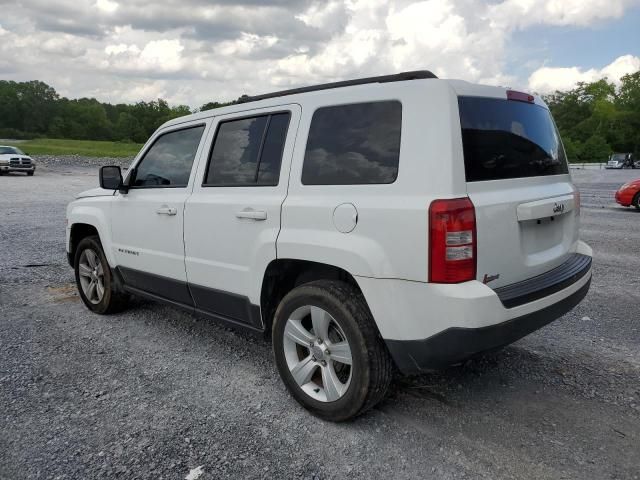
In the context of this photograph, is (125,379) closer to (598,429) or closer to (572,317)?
(598,429)

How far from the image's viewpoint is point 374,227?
2717 mm

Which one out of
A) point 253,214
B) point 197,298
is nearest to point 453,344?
point 253,214

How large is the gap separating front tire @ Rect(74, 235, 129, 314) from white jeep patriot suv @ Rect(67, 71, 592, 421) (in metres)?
1.24

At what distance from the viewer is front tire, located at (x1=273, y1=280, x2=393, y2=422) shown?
283cm

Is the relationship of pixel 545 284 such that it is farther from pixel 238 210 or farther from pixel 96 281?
pixel 96 281

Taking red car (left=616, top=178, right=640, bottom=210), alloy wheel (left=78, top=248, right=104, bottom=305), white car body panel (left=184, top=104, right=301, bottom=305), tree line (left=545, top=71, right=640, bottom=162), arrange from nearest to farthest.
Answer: white car body panel (left=184, top=104, right=301, bottom=305) → alloy wheel (left=78, top=248, right=104, bottom=305) → red car (left=616, top=178, right=640, bottom=210) → tree line (left=545, top=71, right=640, bottom=162)

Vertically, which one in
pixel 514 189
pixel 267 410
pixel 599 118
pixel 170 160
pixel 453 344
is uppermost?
pixel 599 118

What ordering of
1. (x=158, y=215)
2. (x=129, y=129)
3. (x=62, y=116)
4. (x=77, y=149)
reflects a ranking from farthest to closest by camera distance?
(x=62, y=116) < (x=129, y=129) < (x=77, y=149) < (x=158, y=215)

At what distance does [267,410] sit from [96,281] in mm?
2748

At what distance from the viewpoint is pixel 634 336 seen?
437cm

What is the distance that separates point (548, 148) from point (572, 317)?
221 cm

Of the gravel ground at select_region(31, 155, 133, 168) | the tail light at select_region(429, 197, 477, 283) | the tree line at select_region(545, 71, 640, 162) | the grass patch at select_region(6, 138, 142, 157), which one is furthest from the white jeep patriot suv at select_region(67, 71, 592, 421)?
the tree line at select_region(545, 71, 640, 162)

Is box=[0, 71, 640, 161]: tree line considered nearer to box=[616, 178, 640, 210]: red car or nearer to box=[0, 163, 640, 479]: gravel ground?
box=[616, 178, 640, 210]: red car

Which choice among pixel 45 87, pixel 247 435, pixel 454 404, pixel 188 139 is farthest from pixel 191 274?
pixel 45 87
